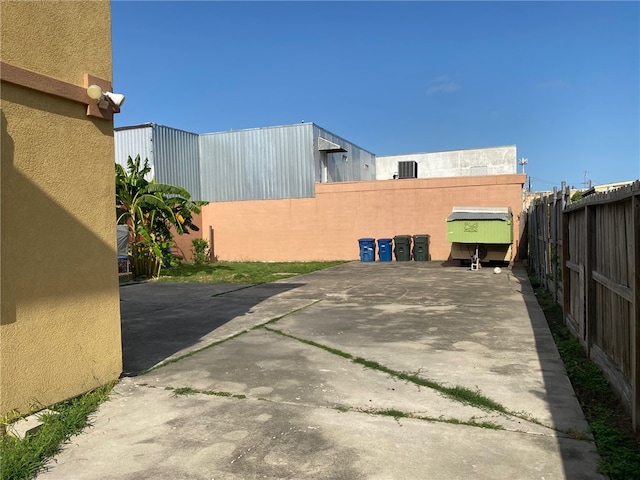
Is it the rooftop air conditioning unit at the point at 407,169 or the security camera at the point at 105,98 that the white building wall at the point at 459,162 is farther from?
the security camera at the point at 105,98

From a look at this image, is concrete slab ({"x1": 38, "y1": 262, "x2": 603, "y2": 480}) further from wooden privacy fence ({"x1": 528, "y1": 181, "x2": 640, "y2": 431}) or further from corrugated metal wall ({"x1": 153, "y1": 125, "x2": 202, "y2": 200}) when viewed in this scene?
corrugated metal wall ({"x1": 153, "y1": 125, "x2": 202, "y2": 200})

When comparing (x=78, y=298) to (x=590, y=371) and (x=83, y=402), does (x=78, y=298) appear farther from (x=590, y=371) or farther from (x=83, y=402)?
(x=590, y=371)

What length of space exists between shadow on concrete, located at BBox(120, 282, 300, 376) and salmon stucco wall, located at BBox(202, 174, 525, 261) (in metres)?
9.61

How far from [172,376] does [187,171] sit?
70.7ft

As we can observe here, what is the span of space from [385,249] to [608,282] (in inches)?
665

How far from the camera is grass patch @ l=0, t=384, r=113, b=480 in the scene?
331cm

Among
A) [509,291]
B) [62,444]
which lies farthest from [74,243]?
[509,291]

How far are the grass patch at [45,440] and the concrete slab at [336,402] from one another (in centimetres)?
13

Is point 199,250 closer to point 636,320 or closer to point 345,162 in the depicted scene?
point 345,162

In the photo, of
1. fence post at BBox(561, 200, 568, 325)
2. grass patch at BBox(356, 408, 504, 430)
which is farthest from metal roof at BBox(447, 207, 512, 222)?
grass patch at BBox(356, 408, 504, 430)

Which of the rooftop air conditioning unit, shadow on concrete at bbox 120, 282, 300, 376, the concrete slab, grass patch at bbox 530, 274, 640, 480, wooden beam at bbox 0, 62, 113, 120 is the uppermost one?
the rooftop air conditioning unit

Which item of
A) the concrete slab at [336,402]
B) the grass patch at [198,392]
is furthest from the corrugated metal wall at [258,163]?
the grass patch at [198,392]

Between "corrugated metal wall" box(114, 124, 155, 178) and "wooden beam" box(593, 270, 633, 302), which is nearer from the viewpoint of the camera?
"wooden beam" box(593, 270, 633, 302)

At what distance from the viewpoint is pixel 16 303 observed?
4078 mm
